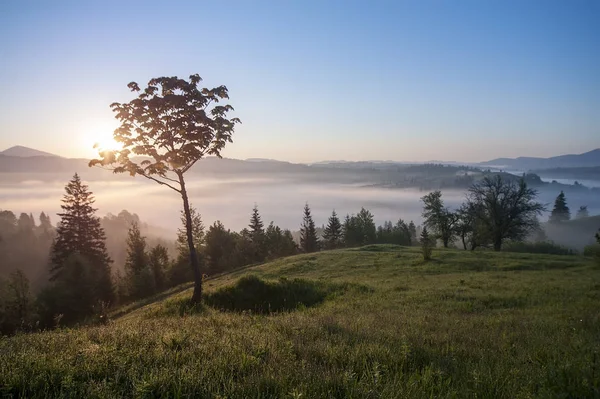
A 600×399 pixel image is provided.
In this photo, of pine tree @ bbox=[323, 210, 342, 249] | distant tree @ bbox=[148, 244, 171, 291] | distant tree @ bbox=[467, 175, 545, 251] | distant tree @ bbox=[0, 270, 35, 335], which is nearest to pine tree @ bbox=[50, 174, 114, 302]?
distant tree @ bbox=[148, 244, 171, 291]

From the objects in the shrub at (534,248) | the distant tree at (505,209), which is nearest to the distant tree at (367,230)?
the shrub at (534,248)

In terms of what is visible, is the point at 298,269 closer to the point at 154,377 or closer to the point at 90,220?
the point at 154,377

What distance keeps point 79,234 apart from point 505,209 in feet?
196

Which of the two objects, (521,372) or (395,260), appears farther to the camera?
(395,260)

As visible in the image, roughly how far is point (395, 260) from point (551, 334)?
24.4 m

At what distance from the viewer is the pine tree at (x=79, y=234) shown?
44188 mm

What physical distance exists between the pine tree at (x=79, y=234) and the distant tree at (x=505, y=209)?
5362 centimetres

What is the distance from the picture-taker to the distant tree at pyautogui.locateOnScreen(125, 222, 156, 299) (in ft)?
153

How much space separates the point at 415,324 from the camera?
8875mm

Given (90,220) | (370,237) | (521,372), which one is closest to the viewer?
(521,372)

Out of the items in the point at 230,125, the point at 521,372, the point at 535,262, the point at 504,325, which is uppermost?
the point at 230,125

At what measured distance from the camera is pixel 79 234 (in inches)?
1784

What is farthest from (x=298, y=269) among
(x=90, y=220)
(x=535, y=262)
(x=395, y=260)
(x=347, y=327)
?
(x=90, y=220)

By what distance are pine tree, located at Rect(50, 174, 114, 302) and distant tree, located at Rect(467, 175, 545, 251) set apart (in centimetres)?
5362
